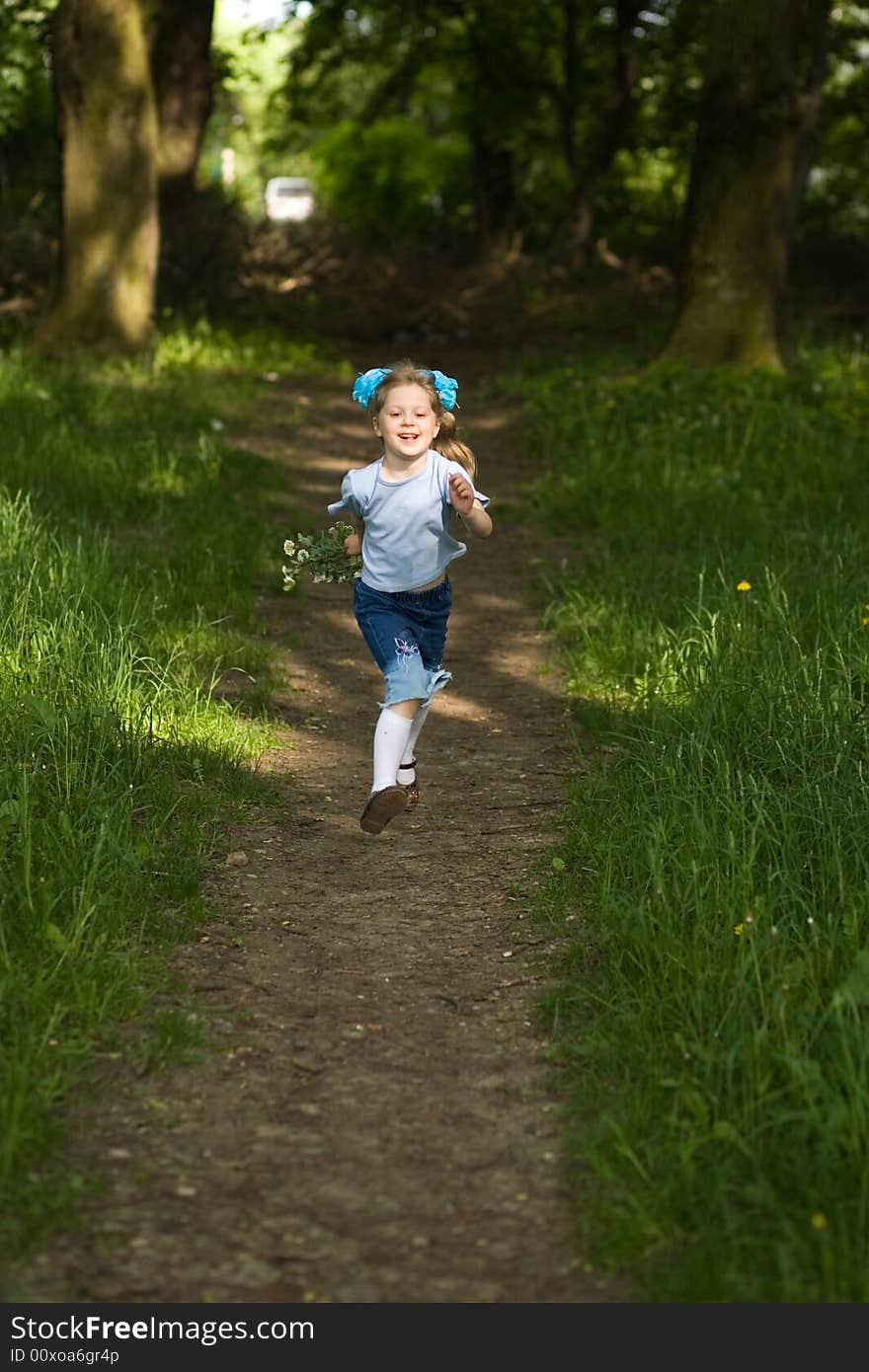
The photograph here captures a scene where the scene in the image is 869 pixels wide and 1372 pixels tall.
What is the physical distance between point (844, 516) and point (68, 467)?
4.26 m

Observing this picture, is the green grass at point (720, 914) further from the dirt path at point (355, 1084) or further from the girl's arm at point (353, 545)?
the girl's arm at point (353, 545)

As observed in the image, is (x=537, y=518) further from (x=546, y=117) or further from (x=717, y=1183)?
(x=546, y=117)

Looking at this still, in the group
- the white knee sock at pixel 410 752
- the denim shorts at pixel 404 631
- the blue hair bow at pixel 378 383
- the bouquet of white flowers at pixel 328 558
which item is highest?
the blue hair bow at pixel 378 383

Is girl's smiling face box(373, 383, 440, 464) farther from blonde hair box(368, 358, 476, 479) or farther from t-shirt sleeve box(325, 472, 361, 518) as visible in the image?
t-shirt sleeve box(325, 472, 361, 518)

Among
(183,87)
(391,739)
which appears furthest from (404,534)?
(183,87)

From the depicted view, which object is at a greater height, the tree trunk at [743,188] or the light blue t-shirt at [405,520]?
the tree trunk at [743,188]

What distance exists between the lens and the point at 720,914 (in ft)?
13.4

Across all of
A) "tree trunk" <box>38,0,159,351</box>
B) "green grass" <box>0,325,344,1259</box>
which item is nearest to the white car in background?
"tree trunk" <box>38,0,159,351</box>

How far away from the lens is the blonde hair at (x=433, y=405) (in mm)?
5219

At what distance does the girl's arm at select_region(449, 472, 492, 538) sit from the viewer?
202 inches

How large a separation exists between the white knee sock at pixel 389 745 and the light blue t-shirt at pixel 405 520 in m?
0.43

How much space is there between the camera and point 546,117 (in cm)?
2633

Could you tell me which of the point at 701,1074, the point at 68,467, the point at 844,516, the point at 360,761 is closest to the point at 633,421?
the point at 844,516

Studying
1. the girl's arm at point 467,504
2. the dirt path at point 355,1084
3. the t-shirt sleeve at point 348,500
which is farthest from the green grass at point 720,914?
the t-shirt sleeve at point 348,500
